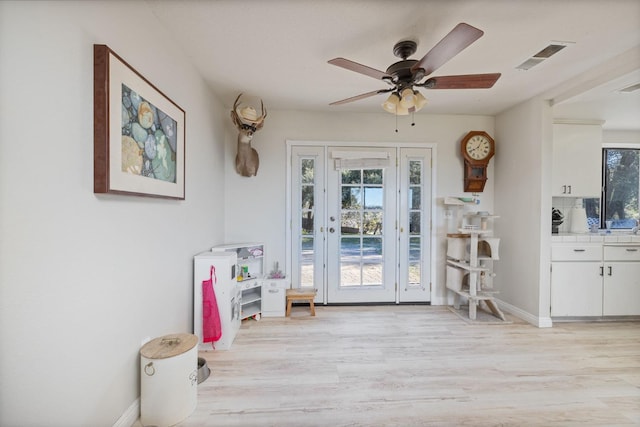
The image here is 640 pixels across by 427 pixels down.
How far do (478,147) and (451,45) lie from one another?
2.42m

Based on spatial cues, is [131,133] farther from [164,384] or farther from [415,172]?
[415,172]

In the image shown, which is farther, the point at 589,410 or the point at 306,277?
the point at 306,277

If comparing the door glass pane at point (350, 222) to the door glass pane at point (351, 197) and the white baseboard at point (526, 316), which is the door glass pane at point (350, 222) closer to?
the door glass pane at point (351, 197)

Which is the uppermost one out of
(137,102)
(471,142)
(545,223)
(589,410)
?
(471,142)

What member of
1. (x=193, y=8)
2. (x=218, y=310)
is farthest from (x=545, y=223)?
(x=193, y=8)

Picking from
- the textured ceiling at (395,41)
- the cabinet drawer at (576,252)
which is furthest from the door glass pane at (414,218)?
the cabinet drawer at (576,252)

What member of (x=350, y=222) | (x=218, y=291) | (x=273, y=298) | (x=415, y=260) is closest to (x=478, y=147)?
(x=415, y=260)

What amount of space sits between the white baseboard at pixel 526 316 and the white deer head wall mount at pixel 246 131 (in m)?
3.56

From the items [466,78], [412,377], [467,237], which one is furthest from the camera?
[467,237]

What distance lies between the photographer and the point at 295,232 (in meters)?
3.47

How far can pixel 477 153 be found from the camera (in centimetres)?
347

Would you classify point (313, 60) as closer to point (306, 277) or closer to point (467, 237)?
point (306, 277)

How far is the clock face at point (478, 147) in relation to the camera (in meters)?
3.46

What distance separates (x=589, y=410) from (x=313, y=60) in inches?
124
